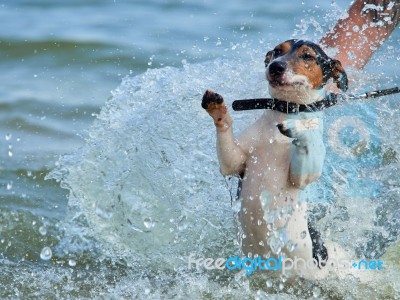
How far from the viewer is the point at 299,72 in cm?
396

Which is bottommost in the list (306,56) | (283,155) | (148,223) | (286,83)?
(148,223)

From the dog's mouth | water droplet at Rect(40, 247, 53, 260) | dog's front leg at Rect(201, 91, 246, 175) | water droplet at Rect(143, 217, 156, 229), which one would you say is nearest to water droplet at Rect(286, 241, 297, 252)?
dog's front leg at Rect(201, 91, 246, 175)

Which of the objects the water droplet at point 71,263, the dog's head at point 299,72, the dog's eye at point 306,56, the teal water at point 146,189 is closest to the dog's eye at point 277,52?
the dog's head at point 299,72

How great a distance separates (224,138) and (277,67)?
1.35 feet

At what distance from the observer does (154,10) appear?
9.42 meters

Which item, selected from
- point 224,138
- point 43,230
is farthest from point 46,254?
point 224,138

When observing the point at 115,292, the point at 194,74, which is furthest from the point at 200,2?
the point at 115,292

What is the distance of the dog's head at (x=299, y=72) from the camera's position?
3957mm

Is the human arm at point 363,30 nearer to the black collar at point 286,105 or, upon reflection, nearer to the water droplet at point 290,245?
the black collar at point 286,105

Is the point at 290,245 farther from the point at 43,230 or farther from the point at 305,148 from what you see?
the point at 43,230

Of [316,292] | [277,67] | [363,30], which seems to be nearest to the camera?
[277,67]

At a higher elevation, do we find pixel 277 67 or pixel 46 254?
pixel 277 67

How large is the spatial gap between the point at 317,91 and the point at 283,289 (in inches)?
39.8

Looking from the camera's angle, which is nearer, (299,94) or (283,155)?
(299,94)
